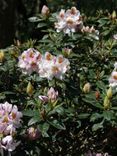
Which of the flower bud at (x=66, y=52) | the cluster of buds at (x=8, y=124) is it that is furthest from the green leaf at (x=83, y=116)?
the flower bud at (x=66, y=52)

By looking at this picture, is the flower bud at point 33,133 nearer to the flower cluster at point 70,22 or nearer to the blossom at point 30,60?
the blossom at point 30,60

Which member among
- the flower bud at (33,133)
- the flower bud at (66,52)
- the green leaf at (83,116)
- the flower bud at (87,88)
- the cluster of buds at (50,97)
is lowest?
the flower bud at (33,133)

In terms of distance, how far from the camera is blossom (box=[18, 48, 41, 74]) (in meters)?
3.26

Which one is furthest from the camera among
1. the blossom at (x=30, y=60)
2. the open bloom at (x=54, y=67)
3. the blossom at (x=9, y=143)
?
the blossom at (x=30, y=60)

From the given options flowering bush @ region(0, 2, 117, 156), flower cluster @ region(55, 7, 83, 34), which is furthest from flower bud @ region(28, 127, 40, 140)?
flower cluster @ region(55, 7, 83, 34)

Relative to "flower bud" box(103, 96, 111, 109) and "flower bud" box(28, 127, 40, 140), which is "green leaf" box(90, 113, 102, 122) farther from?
"flower bud" box(28, 127, 40, 140)

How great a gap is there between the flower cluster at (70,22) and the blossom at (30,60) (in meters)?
0.48

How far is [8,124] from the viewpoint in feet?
9.59

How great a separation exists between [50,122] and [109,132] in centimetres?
52

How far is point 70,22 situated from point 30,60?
54cm

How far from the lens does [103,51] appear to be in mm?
3645

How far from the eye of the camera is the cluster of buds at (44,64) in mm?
3115

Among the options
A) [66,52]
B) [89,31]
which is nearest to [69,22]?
[89,31]

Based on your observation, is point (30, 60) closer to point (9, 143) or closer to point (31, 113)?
point (31, 113)
